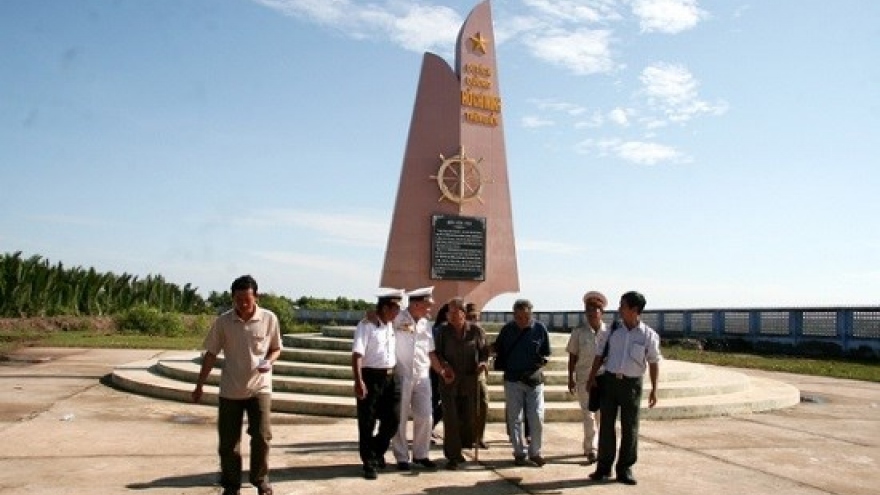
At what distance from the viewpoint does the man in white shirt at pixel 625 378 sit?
5.70 metres

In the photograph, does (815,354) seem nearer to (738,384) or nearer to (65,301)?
(738,384)

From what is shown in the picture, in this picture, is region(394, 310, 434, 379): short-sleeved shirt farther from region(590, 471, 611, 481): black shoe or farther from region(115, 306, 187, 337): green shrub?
region(115, 306, 187, 337): green shrub

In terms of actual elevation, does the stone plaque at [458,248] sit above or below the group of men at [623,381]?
above

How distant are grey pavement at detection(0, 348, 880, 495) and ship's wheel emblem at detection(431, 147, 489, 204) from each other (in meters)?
5.38

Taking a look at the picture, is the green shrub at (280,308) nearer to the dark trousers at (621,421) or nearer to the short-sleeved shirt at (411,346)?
the short-sleeved shirt at (411,346)

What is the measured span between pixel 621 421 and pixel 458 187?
295 inches

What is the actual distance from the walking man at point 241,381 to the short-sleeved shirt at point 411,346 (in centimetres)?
146

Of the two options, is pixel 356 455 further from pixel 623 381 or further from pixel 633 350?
pixel 633 350

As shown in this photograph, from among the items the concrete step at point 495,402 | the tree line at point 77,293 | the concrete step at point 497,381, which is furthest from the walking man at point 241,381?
the tree line at point 77,293

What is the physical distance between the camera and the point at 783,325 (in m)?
22.6

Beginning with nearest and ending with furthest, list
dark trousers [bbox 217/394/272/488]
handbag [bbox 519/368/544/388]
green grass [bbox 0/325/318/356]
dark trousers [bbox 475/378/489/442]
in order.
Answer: dark trousers [bbox 217/394/272/488] → handbag [bbox 519/368/544/388] → dark trousers [bbox 475/378/489/442] → green grass [bbox 0/325/318/356]

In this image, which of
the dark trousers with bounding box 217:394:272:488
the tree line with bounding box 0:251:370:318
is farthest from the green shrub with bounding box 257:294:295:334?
the dark trousers with bounding box 217:394:272:488

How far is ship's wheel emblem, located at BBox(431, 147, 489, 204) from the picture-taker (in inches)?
497

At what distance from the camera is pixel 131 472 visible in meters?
5.43
